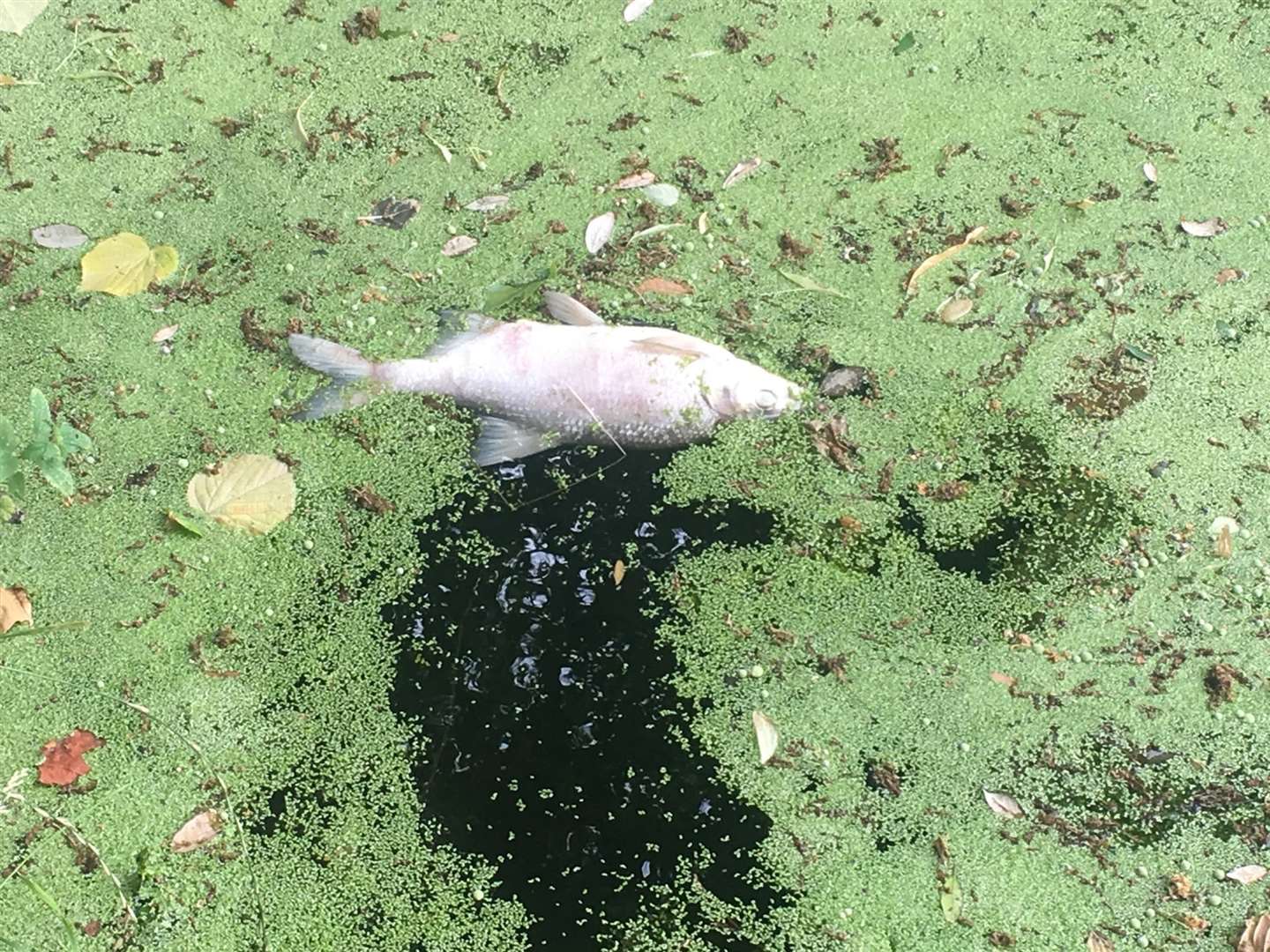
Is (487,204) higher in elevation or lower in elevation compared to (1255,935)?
higher

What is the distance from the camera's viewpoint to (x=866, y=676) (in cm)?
199

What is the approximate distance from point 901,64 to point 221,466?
6.13ft

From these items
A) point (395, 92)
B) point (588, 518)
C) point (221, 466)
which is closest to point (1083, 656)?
point (588, 518)

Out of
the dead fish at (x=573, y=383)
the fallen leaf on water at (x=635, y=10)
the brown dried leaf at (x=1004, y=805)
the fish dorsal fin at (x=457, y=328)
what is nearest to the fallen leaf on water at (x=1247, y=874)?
the brown dried leaf at (x=1004, y=805)

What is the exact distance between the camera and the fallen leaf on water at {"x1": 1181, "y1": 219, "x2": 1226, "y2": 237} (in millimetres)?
2467

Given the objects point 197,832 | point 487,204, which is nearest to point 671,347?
point 487,204

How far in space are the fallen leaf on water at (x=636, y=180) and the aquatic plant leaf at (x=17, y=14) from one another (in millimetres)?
1659

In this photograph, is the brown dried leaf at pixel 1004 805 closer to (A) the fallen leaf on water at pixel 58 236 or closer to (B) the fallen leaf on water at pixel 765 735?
(B) the fallen leaf on water at pixel 765 735

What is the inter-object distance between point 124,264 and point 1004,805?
2.12 meters

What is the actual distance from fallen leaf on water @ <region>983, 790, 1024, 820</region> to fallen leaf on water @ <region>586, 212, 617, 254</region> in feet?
4.55

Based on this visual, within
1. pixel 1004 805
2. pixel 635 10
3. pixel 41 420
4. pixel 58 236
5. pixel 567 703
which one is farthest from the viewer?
pixel 635 10

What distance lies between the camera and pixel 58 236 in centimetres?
253

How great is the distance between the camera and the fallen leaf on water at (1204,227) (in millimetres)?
2467

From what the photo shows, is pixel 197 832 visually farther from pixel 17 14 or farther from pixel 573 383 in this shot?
pixel 17 14
